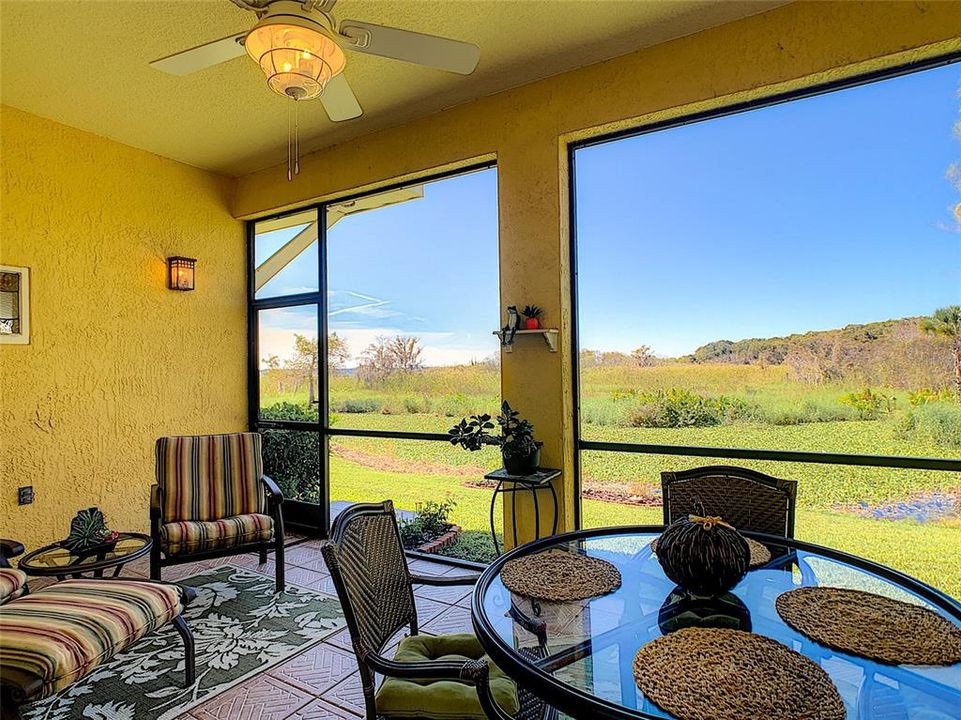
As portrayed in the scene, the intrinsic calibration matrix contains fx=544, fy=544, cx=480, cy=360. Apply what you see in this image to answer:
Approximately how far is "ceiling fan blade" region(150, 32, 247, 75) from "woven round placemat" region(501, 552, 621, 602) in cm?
217

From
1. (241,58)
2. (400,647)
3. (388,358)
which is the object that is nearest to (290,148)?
(241,58)

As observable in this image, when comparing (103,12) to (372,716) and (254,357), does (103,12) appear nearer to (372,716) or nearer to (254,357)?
(254,357)

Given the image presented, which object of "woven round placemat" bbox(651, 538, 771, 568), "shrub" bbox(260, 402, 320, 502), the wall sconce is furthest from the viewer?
"shrub" bbox(260, 402, 320, 502)

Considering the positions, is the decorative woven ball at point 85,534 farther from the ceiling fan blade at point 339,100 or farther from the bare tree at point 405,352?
the ceiling fan blade at point 339,100

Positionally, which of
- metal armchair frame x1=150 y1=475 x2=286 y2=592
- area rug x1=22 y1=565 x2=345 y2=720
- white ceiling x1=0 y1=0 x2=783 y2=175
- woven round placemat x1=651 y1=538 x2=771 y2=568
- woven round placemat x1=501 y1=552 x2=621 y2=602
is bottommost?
area rug x1=22 y1=565 x2=345 y2=720

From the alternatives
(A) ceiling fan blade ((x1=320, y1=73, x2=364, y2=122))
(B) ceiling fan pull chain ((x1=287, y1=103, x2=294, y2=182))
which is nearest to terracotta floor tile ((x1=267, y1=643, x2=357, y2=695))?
(A) ceiling fan blade ((x1=320, y1=73, x2=364, y2=122))

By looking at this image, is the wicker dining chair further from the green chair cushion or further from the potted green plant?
the potted green plant

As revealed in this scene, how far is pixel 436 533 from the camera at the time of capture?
161 inches

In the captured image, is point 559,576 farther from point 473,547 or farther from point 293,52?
point 473,547

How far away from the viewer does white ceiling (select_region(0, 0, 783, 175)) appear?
2707 mm

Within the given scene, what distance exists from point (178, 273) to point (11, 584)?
281 cm

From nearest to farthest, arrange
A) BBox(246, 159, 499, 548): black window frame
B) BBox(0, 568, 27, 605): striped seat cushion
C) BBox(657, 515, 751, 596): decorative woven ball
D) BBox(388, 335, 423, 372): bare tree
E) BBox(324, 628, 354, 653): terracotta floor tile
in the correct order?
1. BBox(657, 515, 751, 596): decorative woven ball
2. BBox(0, 568, 27, 605): striped seat cushion
3. BBox(324, 628, 354, 653): terracotta floor tile
4. BBox(388, 335, 423, 372): bare tree
5. BBox(246, 159, 499, 548): black window frame

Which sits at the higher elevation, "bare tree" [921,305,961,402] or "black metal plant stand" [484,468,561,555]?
"bare tree" [921,305,961,402]

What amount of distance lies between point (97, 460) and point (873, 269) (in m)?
5.18
